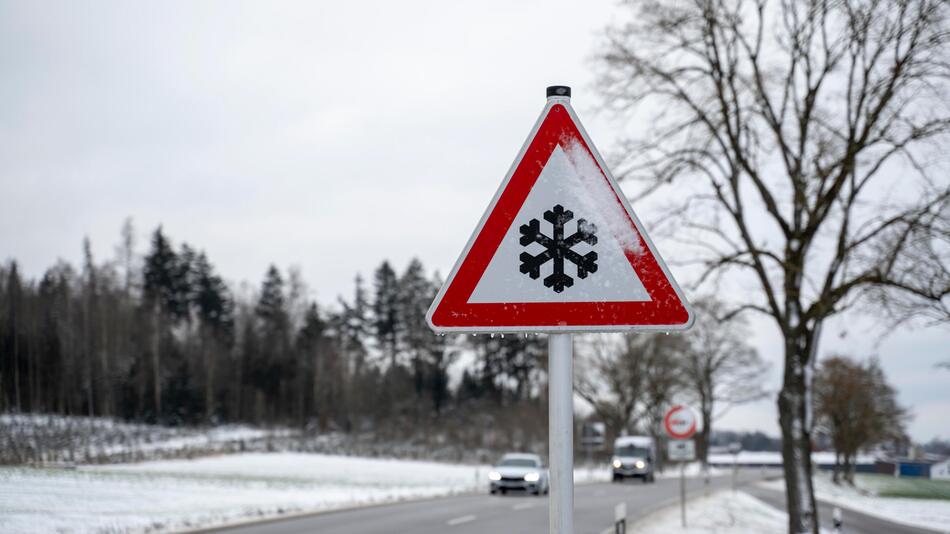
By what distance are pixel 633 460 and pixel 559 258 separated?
157 ft

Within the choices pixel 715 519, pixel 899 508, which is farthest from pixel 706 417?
pixel 715 519

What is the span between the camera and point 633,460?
160 ft

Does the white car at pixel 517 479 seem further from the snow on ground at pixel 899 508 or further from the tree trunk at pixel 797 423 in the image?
Result: the tree trunk at pixel 797 423

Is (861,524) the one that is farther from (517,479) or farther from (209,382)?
(209,382)

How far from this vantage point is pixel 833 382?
59.1m

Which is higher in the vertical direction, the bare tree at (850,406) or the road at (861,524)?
the bare tree at (850,406)

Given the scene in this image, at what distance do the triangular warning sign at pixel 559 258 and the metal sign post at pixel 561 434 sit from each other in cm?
11

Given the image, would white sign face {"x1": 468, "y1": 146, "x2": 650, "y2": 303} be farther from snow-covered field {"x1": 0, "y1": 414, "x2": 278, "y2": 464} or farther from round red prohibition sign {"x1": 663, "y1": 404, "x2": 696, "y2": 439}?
snow-covered field {"x1": 0, "y1": 414, "x2": 278, "y2": 464}

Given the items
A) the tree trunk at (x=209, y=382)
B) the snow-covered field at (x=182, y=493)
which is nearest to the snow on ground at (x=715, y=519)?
the snow-covered field at (x=182, y=493)

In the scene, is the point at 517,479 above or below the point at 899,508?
above

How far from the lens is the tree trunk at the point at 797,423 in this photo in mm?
15344

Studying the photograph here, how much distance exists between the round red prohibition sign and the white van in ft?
90.3

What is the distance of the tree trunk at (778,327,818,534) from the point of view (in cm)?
1534

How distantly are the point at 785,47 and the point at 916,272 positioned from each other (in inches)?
210
